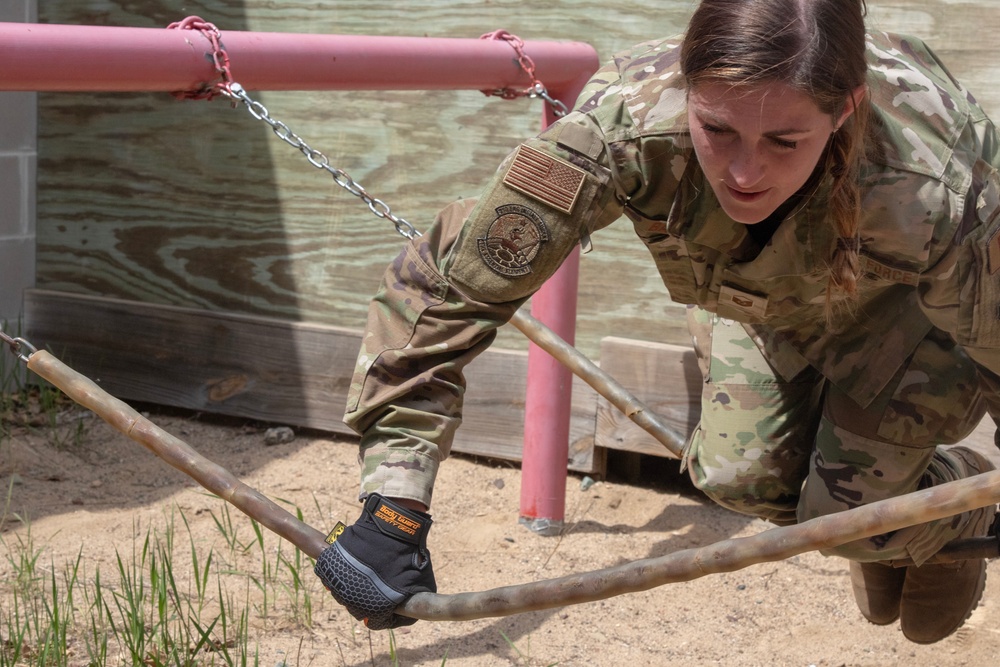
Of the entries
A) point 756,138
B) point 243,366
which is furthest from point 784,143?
point 243,366

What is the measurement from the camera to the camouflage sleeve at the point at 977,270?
1.72m

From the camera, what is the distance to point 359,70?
2.29m

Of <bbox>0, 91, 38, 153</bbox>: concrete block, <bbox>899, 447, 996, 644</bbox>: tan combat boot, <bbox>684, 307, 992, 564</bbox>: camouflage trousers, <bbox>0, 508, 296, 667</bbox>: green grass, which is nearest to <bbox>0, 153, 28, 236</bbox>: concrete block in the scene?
<bbox>0, 91, 38, 153</bbox>: concrete block

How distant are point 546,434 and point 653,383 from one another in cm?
40

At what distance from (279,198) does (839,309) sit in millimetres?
2033

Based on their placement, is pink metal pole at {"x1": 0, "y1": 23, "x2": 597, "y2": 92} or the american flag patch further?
pink metal pole at {"x1": 0, "y1": 23, "x2": 597, "y2": 92}

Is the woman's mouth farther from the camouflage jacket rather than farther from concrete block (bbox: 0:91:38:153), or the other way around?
concrete block (bbox: 0:91:38:153)

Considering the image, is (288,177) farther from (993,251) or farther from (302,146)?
(993,251)

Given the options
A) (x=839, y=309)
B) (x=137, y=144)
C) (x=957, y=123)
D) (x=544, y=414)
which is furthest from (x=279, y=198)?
(x=957, y=123)

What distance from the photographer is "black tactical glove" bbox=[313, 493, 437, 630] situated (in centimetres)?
164

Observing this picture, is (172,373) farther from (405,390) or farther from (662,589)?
(405,390)

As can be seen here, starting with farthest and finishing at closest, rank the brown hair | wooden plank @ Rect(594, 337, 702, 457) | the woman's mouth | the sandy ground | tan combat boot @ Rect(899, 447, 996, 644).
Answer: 1. wooden plank @ Rect(594, 337, 702, 457)
2. the sandy ground
3. tan combat boot @ Rect(899, 447, 996, 644)
4. the woman's mouth
5. the brown hair

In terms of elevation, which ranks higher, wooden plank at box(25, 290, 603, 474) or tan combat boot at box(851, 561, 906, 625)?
tan combat boot at box(851, 561, 906, 625)

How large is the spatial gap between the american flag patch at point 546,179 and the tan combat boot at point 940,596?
3.99 ft
